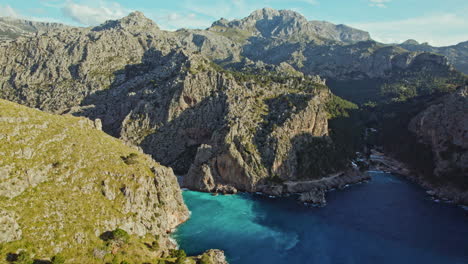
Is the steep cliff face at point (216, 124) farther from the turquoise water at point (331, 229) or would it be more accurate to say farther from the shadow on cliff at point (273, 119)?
the turquoise water at point (331, 229)

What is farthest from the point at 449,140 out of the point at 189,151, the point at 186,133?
the point at 186,133

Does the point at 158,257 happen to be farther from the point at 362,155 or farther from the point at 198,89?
the point at 362,155

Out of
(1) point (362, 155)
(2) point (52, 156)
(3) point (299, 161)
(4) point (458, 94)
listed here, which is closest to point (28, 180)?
(2) point (52, 156)

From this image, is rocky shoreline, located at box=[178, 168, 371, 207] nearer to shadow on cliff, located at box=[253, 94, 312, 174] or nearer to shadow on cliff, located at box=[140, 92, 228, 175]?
shadow on cliff, located at box=[253, 94, 312, 174]

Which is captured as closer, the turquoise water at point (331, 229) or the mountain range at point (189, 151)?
the mountain range at point (189, 151)

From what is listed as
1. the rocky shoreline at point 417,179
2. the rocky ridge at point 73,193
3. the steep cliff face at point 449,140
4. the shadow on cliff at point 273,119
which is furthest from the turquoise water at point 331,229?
the shadow on cliff at point 273,119

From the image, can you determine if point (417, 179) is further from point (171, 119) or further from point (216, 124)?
point (171, 119)

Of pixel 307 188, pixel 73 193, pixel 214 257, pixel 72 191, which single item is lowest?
pixel 214 257
